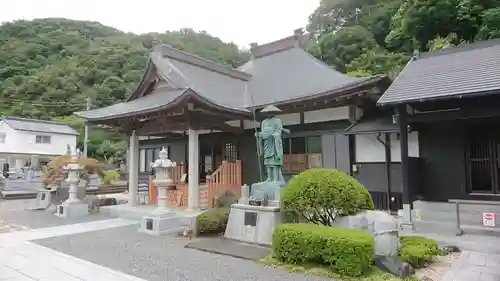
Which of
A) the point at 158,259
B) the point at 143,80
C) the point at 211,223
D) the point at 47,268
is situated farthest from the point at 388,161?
the point at 143,80

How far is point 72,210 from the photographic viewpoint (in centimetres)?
1205

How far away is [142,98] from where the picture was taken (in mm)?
13422

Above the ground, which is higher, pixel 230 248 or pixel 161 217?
pixel 161 217

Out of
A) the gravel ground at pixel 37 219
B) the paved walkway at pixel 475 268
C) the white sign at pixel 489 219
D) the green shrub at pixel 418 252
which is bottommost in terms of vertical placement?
the gravel ground at pixel 37 219

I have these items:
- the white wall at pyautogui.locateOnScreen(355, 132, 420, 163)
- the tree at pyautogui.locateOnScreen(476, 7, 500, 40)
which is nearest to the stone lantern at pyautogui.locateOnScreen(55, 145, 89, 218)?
the white wall at pyautogui.locateOnScreen(355, 132, 420, 163)

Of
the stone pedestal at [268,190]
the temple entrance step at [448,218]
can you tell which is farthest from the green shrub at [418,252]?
the stone pedestal at [268,190]

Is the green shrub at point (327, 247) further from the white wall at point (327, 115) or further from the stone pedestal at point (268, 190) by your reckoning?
the white wall at point (327, 115)

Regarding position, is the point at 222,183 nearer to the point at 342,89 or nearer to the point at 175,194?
the point at 175,194

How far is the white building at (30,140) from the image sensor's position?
31234mm

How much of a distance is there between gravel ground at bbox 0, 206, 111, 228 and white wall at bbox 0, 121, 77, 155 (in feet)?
71.7

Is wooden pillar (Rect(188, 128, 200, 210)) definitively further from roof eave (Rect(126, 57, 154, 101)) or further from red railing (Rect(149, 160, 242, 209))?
roof eave (Rect(126, 57, 154, 101))

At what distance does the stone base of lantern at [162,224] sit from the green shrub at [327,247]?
12.6 feet

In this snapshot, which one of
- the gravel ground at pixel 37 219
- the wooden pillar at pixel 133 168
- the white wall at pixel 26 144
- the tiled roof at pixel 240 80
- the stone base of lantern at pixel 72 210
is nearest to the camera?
the gravel ground at pixel 37 219

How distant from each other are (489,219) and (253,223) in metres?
5.12
